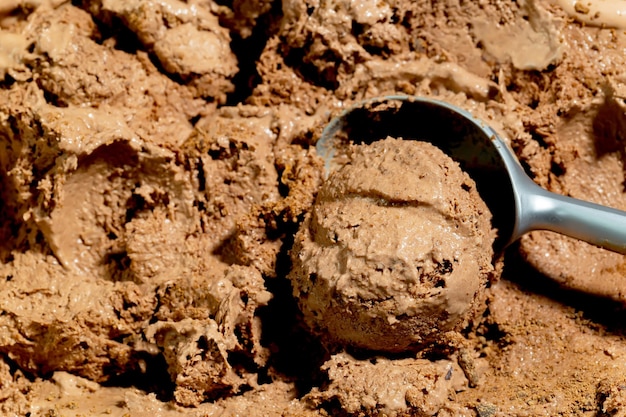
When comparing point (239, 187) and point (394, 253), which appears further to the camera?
point (239, 187)

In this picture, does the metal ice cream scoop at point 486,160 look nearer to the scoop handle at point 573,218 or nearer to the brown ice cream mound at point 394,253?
the scoop handle at point 573,218

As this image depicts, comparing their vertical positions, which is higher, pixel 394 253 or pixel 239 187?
pixel 394 253

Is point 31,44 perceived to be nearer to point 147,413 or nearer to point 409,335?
point 147,413

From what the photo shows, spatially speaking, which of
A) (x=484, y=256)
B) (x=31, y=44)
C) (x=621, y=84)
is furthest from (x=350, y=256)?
(x=31, y=44)

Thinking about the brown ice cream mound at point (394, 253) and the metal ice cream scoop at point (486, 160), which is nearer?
the brown ice cream mound at point (394, 253)

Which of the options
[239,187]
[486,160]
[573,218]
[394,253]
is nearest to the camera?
[394,253]

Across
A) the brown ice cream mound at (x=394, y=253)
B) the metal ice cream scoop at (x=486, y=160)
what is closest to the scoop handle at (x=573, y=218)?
the metal ice cream scoop at (x=486, y=160)

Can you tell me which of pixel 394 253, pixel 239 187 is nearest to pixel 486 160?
pixel 394 253

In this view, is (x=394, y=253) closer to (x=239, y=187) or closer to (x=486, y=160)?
(x=486, y=160)
